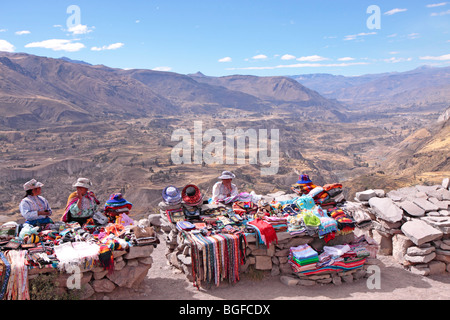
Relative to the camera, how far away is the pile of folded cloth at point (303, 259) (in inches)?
262

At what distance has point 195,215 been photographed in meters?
7.64

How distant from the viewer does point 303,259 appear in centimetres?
664

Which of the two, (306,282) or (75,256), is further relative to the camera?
(306,282)

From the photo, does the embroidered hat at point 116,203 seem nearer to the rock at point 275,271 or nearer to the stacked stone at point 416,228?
the rock at point 275,271

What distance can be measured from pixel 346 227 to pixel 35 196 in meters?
6.20

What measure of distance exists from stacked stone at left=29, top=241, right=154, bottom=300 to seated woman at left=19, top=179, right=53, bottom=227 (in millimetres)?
1830

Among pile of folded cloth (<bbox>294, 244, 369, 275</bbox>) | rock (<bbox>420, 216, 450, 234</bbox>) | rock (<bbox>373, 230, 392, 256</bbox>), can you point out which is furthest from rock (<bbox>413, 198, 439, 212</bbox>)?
pile of folded cloth (<bbox>294, 244, 369, 275</bbox>)

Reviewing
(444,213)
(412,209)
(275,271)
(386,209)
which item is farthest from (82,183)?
(444,213)

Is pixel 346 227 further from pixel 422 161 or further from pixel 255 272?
pixel 422 161

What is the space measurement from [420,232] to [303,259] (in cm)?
253

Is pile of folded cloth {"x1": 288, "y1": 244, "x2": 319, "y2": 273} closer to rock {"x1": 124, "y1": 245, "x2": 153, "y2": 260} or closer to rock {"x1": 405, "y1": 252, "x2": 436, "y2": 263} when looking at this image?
rock {"x1": 405, "y1": 252, "x2": 436, "y2": 263}

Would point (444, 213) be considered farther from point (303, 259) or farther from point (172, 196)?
point (172, 196)

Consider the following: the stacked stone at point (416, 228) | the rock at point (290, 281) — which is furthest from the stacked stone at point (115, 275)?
the stacked stone at point (416, 228)

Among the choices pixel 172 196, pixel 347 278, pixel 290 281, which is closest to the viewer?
pixel 290 281
